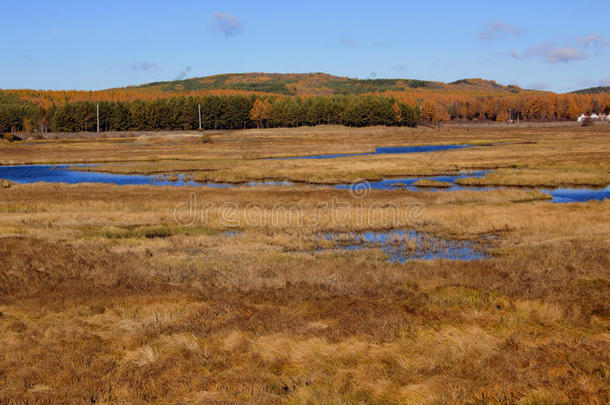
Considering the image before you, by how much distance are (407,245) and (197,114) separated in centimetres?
14673

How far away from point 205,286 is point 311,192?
2551 cm

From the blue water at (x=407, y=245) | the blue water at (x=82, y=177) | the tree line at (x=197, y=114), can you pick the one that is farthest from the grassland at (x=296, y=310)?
the tree line at (x=197, y=114)

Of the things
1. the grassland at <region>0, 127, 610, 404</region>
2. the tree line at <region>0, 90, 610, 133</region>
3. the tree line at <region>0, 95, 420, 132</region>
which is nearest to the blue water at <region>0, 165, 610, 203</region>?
the grassland at <region>0, 127, 610, 404</region>

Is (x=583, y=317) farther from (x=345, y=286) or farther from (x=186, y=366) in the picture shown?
(x=186, y=366)

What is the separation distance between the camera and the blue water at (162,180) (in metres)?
42.4

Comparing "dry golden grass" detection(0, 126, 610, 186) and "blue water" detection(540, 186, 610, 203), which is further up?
"dry golden grass" detection(0, 126, 610, 186)

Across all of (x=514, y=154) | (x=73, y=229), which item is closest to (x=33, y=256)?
(x=73, y=229)

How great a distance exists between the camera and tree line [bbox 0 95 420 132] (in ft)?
526

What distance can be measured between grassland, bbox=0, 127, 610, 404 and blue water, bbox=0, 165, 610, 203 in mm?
10240

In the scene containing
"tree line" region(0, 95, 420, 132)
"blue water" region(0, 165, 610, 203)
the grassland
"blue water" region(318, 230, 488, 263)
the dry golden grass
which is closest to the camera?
the grassland

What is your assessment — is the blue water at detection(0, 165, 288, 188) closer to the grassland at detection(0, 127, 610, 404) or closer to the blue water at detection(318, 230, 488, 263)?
the grassland at detection(0, 127, 610, 404)

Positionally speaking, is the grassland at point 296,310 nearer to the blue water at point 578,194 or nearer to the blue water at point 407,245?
the blue water at point 407,245

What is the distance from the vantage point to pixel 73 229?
28969 millimetres

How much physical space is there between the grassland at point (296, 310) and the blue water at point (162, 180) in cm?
1024
